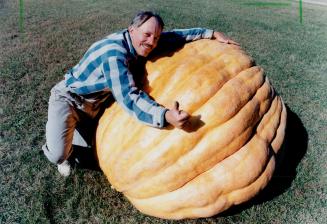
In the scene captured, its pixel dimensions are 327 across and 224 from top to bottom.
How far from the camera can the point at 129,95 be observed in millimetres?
3510

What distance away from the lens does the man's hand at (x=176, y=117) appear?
327cm

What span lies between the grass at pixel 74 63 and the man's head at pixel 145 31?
1647 millimetres

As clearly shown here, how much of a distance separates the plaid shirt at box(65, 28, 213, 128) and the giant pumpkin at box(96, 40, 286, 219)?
233mm

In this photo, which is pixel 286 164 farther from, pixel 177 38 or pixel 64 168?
pixel 64 168

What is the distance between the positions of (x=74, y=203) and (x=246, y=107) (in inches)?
79.3

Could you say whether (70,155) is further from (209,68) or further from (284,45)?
(284,45)

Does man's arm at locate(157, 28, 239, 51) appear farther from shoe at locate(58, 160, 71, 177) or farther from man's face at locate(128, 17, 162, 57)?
shoe at locate(58, 160, 71, 177)

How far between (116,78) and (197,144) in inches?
36.4

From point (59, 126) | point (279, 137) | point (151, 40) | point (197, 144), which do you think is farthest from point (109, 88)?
point (279, 137)

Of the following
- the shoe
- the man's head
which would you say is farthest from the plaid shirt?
the shoe

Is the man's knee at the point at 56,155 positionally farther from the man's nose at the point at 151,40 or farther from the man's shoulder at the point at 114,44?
the man's nose at the point at 151,40

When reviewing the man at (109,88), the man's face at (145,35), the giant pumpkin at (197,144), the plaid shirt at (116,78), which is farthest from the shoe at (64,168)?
the man's face at (145,35)

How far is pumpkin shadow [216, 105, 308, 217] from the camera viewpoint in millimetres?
4242

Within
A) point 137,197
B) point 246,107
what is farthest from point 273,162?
point 137,197
